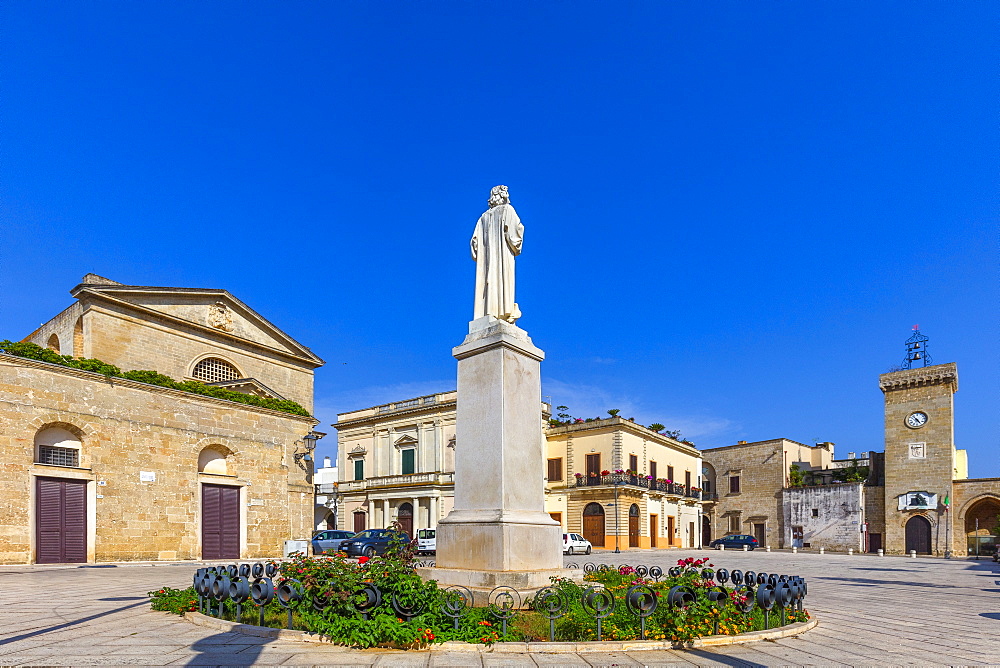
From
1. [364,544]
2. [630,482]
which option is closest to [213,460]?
[364,544]

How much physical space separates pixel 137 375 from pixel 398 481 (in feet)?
77.4

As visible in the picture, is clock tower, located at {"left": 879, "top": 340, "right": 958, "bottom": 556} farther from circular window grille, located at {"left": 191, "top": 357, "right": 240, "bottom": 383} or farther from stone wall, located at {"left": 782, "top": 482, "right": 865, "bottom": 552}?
circular window grille, located at {"left": 191, "top": 357, "right": 240, "bottom": 383}

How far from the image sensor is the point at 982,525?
4100 centimetres

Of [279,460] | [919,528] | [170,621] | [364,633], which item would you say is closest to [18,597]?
[170,621]

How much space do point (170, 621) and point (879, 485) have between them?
47.1m

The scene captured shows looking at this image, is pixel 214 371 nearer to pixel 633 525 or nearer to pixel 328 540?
pixel 328 540

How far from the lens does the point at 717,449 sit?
56.4 meters

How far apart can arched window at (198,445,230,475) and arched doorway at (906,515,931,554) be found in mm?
39419

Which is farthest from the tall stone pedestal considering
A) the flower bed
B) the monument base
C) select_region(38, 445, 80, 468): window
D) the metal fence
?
select_region(38, 445, 80, 468): window

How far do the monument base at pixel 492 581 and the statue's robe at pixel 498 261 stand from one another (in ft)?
11.2

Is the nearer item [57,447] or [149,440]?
[57,447]

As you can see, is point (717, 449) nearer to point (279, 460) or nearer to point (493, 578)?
point (279, 460)

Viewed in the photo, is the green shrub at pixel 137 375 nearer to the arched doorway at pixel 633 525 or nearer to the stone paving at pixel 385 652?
the stone paving at pixel 385 652

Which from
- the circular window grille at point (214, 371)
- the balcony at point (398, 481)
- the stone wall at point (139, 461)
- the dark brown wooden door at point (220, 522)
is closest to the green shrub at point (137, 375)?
the stone wall at point (139, 461)
